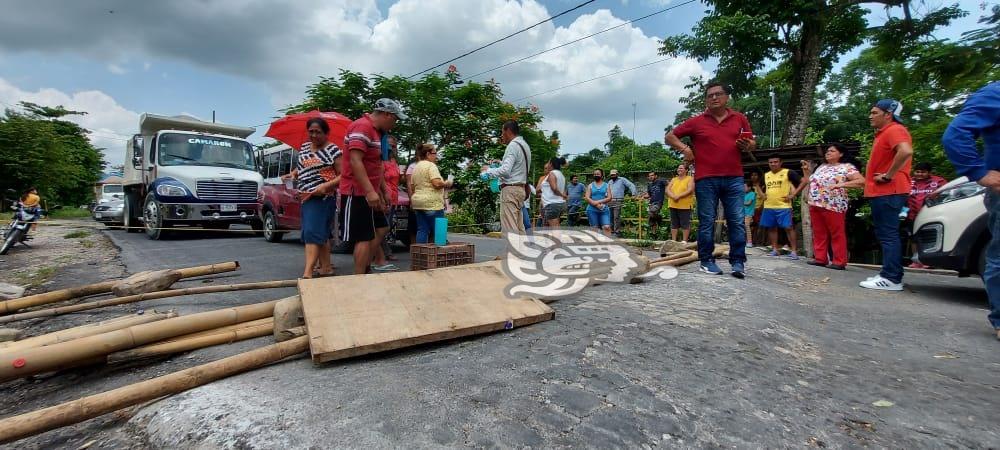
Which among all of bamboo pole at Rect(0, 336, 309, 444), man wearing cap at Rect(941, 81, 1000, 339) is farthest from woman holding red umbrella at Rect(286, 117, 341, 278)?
man wearing cap at Rect(941, 81, 1000, 339)

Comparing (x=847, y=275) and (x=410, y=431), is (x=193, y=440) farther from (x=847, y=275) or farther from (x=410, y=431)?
(x=847, y=275)

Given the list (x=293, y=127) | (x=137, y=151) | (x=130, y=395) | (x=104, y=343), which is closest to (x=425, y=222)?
(x=293, y=127)

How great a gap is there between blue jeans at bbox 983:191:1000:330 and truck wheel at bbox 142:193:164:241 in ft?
38.9

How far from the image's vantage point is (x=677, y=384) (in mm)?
1922

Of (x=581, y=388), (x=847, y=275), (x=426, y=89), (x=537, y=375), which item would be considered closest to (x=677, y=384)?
(x=581, y=388)

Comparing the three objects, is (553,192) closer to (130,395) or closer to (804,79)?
(130,395)

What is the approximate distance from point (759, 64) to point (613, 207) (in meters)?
7.71

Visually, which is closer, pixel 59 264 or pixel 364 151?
pixel 364 151

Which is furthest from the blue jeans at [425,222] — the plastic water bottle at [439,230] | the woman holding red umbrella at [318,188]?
the woman holding red umbrella at [318,188]

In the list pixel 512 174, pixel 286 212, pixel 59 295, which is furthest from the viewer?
pixel 286 212

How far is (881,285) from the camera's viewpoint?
14.2ft

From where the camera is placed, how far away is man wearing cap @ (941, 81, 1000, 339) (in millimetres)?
2840

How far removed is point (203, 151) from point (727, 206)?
10.8 meters

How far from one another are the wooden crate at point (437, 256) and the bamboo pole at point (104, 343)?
5.31ft
